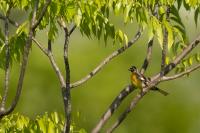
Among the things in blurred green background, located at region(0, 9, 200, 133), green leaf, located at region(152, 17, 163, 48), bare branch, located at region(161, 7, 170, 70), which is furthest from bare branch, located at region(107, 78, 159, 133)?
blurred green background, located at region(0, 9, 200, 133)

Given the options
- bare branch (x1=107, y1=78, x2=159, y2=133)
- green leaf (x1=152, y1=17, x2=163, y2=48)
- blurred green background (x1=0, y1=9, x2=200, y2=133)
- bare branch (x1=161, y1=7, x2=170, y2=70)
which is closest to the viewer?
green leaf (x1=152, y1=17, x2=163, y2=48)

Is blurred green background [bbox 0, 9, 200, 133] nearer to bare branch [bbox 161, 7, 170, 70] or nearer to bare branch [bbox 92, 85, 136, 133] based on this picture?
bare branch [bbox 92, 85, 136, 133]

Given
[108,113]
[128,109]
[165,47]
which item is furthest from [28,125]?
[165,47]

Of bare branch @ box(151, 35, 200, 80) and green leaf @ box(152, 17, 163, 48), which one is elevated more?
green leaf @ box(152, 17, 163, 48)

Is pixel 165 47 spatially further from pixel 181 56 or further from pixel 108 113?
pixel 108 113

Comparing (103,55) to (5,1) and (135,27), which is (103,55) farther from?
(5,1)

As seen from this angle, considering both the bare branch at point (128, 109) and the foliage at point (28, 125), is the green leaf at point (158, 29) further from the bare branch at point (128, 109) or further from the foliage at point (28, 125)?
the foliage at point (28, 125)

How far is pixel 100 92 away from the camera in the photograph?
90.0ft

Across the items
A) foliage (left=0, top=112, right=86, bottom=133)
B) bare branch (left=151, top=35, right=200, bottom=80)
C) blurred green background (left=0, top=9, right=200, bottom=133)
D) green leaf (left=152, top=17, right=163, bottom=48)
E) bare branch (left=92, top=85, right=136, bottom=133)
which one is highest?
green leaf (left=152, top=17, right=163, bottom=48)

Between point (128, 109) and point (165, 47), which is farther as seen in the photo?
point (128, 109)

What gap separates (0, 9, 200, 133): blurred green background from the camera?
1054 inches

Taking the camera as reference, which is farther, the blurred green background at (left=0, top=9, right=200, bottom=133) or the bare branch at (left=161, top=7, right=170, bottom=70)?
the blurred green background at (left=0, top=9, right=200, bottom=133)

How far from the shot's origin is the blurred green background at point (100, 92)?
26766mm

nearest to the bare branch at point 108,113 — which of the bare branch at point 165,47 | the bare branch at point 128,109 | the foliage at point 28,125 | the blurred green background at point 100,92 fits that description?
the bare branch at point 128,109
